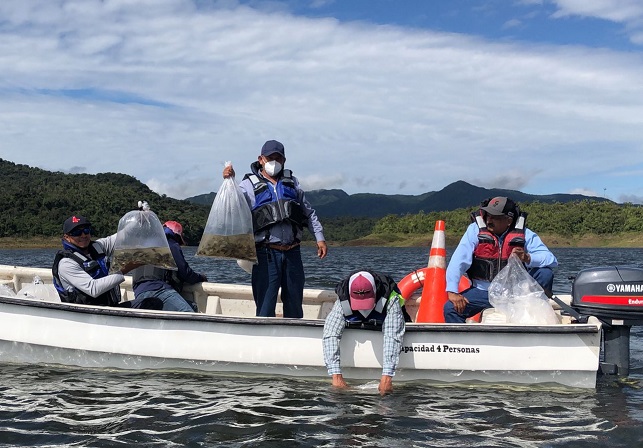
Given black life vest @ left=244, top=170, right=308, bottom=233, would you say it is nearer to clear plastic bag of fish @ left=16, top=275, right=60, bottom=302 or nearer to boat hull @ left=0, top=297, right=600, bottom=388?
boat hull @ left=0, top=297, right=600, bottom=388

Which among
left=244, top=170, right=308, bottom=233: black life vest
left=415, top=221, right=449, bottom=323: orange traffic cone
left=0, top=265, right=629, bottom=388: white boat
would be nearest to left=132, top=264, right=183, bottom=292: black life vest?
left=0, top=265, right=629, bottom=388: white boat

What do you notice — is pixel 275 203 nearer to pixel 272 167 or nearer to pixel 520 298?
pixel 272 167

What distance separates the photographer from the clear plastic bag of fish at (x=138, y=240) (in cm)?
745

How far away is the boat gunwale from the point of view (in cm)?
638

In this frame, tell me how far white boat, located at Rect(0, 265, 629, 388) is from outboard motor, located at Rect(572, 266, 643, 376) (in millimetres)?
145

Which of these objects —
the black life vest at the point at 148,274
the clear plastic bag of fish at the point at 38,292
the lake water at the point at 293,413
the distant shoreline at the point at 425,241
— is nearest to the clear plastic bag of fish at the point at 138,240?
the black life vest at the point at 148,274

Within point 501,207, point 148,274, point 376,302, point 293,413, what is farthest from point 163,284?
point 501,207

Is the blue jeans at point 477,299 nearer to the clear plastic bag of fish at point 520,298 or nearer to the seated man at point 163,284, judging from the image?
the clear plastic bag of fish at point 520,298

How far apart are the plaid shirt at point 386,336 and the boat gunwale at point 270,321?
182 millimetres

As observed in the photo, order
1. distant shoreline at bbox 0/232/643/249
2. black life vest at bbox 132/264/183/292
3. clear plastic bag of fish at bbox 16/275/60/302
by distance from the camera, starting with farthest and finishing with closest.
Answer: distant shoreline at bbox 0/232/643/249, clear plastic bag of fish at bbox 16/275/60/302, black life vest at bbox 132/264/183/292

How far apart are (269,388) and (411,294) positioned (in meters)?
2.32

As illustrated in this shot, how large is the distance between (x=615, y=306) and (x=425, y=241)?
110281 millimetres

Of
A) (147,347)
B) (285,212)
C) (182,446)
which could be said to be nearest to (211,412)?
(182,446)

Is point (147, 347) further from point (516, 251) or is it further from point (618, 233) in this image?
point (618, 233)
